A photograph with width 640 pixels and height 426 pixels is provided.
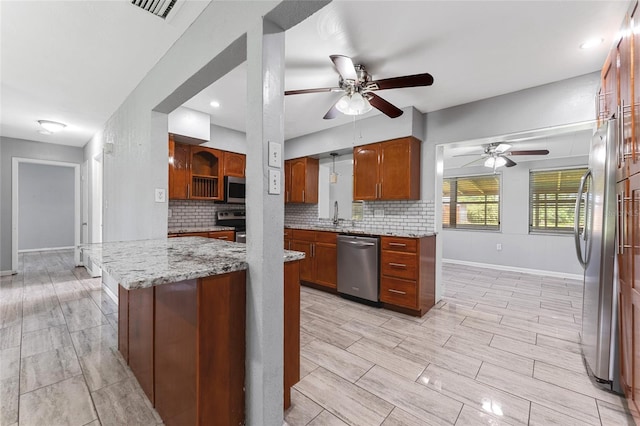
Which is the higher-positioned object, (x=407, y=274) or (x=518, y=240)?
(x=518, y=240)

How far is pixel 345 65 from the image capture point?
1.92 m

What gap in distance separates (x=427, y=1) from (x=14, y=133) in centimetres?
655

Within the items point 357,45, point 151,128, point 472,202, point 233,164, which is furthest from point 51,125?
point 472,202

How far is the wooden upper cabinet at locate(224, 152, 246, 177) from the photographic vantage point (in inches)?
173

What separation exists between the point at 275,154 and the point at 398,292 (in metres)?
2.46

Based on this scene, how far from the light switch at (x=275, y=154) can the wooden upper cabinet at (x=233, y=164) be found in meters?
3.34

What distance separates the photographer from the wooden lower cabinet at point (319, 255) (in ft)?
12.3

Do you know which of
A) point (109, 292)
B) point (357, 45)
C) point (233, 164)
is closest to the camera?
point (357, 45)

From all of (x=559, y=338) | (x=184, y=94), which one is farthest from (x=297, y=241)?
(x=559, y=338)

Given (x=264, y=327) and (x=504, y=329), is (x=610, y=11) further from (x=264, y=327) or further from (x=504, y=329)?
(x=264, y=327)

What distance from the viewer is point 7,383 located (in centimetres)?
181

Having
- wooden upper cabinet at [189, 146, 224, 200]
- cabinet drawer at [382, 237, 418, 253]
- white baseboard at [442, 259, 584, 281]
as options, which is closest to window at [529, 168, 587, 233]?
white baseboard at [442, 259, 584, 281]

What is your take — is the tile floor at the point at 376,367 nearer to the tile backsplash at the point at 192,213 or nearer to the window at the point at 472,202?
the tile backsplash at the point at 192,213

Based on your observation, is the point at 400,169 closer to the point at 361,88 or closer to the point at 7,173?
the point at 361,88
